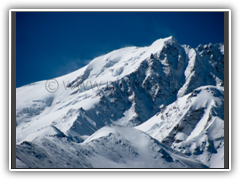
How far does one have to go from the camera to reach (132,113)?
447 feet

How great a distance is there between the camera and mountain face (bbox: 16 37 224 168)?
46.0 metres

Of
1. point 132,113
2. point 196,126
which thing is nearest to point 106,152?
point 196,126

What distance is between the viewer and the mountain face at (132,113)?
151 feet

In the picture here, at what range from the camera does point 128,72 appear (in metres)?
160

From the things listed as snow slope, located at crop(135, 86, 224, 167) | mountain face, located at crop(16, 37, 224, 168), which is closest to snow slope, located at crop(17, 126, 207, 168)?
mountain face, located at crop(16, 37, 224, 168)

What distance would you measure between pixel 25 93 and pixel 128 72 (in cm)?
6522

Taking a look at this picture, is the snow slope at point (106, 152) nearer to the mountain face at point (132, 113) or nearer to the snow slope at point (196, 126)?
the mountain face at point (132, 113)

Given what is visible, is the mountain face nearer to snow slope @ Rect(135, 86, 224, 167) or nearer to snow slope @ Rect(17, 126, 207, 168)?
snow slope @ Rect(17, 126, 207, 168)

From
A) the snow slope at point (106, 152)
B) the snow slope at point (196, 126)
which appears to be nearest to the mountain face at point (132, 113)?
the snow slope at point (106, 152)

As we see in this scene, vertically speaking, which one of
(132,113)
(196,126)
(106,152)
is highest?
(132,113)

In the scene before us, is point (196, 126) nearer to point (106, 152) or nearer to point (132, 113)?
point (132, 113)

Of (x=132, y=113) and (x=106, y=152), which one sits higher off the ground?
(x=132, y=113)
